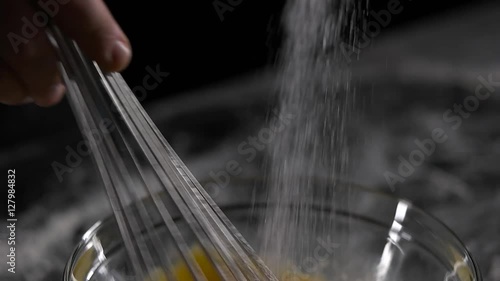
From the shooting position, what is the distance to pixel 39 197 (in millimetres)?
618

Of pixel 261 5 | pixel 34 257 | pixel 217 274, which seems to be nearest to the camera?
pixel 217 274

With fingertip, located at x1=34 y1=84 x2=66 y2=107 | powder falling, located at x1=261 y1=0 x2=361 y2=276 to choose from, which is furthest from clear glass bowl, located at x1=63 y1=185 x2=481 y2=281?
fingertip, located at x1=34 y1=84 x2=66 y2=107

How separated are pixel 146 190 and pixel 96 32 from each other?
4.1 inches

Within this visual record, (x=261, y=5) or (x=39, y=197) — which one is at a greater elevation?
(x=261, y=5)

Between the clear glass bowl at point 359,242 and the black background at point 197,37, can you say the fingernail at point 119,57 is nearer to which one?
the clear glass bowl at point 359,242

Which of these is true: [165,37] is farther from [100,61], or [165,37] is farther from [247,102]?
[100,61]

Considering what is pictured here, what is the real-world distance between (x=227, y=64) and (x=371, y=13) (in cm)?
14

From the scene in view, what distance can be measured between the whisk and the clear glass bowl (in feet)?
0.07

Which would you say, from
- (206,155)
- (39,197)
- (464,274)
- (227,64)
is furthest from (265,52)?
(464,274)

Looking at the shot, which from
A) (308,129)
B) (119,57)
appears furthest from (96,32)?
(308,129)

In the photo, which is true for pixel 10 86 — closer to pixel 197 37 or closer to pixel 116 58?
pixel 116 58

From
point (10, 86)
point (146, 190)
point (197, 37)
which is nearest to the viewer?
point (146, 190)

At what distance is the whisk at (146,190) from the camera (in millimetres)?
382

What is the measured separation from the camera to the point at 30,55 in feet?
1.67
